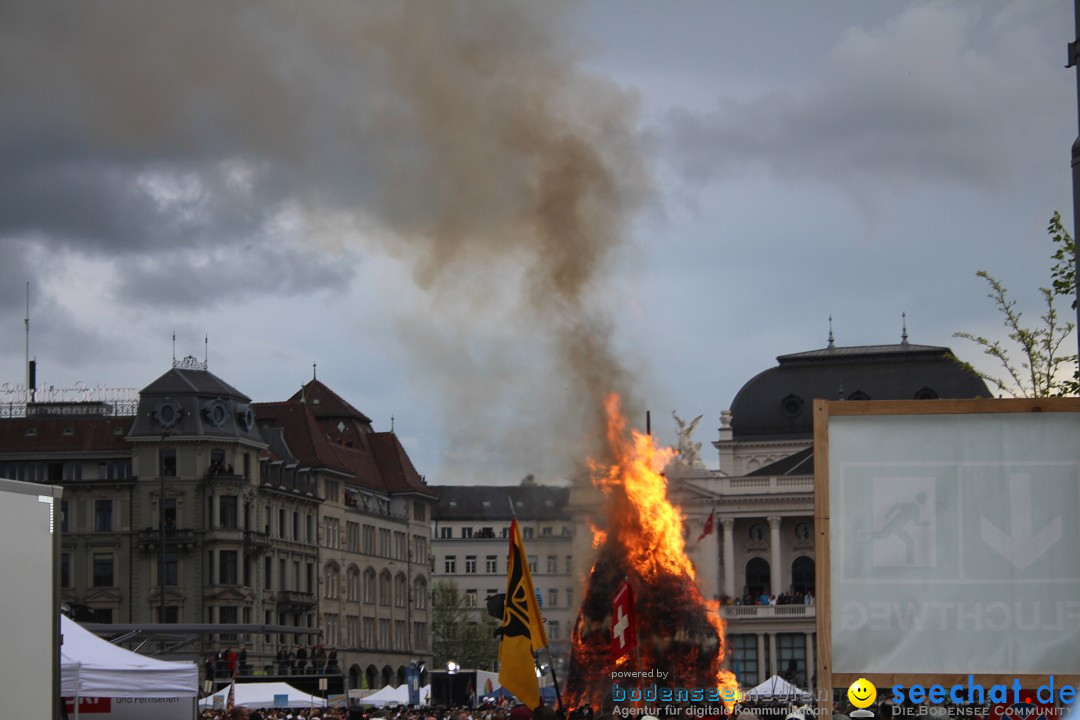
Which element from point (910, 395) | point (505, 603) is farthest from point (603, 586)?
point (910, 395)

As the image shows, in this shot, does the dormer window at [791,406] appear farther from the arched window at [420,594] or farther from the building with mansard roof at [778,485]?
the arched window at [420,594]

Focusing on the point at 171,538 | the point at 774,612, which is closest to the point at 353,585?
the point at 171,538

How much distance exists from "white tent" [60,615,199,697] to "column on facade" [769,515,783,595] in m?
123

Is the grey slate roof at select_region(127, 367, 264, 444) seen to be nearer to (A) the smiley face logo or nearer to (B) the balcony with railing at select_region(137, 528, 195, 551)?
(B) the balcony with railing at select_region(137, 528, 195, 551)

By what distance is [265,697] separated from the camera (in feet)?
185

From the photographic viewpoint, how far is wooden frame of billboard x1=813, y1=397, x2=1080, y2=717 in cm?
945

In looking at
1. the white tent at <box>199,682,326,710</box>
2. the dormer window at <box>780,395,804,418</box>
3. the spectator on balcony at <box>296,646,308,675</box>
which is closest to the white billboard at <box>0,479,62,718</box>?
the white tent at <box>199,682,326,710</box>

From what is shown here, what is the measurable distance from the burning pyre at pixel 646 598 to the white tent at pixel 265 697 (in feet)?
64.9

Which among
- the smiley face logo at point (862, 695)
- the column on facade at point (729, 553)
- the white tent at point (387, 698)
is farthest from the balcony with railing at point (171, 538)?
the smiley face logo at point (862, 695)

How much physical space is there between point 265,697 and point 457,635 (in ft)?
332

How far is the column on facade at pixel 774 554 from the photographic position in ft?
476

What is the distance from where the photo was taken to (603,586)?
39031 millimetres

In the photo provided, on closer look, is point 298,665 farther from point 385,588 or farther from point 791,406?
point 791,406

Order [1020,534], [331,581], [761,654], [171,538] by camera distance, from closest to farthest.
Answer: [1020,534] < [171,538] < [331,581] < [761,654]
